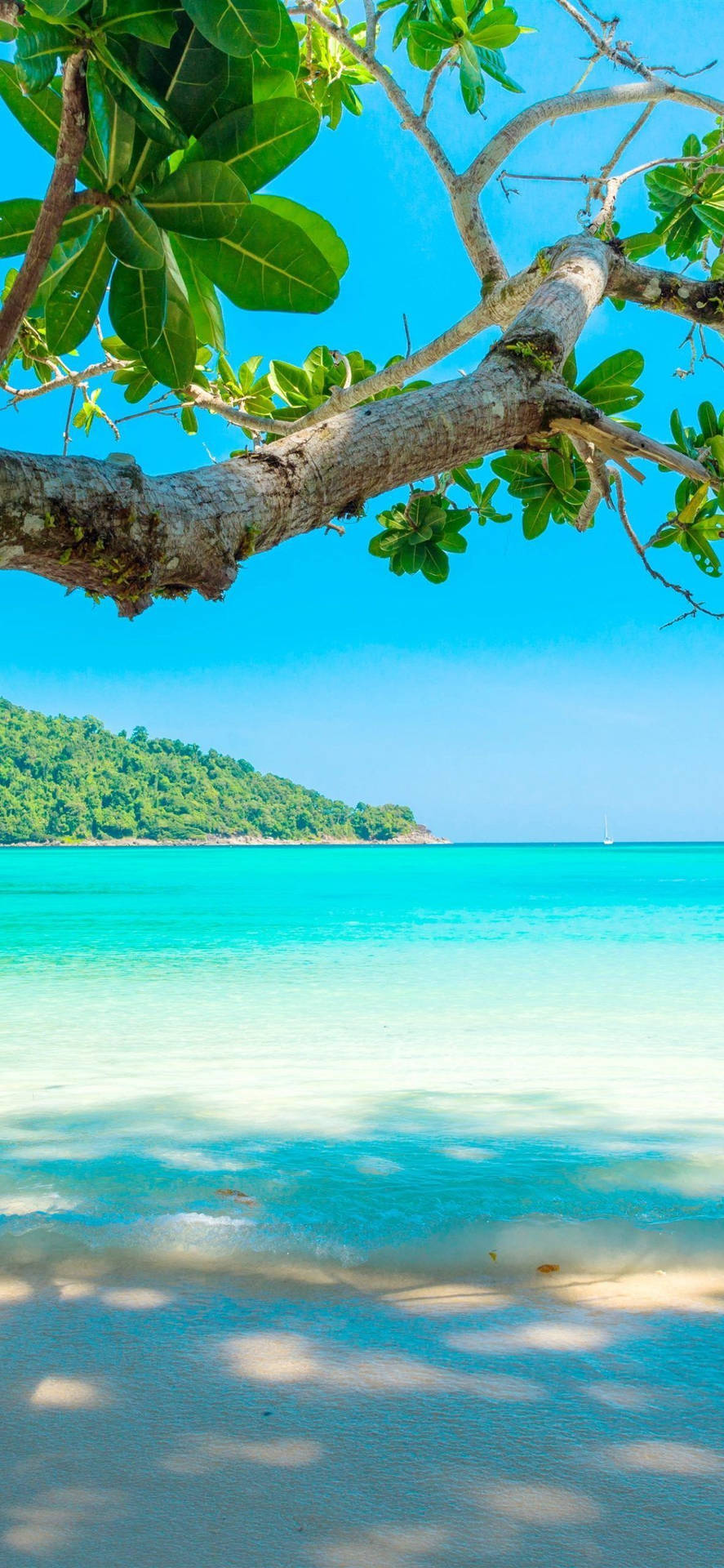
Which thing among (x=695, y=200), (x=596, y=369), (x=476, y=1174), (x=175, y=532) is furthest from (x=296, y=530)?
(x=476, y=1174)

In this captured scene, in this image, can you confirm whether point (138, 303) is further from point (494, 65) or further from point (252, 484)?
point (494, 65)

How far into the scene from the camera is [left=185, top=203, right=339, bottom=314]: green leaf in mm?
1064

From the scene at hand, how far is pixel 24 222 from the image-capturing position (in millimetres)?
1072

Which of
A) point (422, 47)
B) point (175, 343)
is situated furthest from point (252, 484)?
point (422, 47)

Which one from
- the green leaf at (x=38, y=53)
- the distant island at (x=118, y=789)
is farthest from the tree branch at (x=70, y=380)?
the distant island at (x=118, y=789)

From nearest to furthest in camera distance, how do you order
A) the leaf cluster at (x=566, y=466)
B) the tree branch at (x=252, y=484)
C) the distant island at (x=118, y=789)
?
1. the tree branch at (x=252, y=484)
2. the leaf cluster at (x=566, y=466)
3. the distant island at (x=118, y=789)

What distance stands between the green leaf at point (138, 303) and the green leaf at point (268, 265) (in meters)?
0.05

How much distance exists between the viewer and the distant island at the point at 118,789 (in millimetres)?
71625

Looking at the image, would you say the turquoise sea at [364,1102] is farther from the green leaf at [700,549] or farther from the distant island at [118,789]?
the distant island at [118,789]

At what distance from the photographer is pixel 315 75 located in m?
3.27

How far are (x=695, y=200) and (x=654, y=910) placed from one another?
20.7 metres

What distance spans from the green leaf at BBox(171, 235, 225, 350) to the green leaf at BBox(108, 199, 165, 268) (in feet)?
0.19

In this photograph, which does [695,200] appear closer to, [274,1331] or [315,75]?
[315,75]

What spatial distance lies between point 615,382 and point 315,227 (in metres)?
1.08
